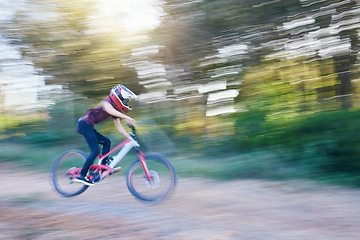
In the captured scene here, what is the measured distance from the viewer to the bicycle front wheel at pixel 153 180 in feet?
18.5

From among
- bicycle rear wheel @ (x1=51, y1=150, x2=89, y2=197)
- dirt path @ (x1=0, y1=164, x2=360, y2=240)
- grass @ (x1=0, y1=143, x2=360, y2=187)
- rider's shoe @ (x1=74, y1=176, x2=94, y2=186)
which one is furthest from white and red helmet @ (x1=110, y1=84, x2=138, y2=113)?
grass @ (x1=0, y1=143, x2=360, y2=187)

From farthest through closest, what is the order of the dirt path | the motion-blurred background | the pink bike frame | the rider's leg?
the motion-blurred background
the rider's leg
the pink bike frame
the dirt path

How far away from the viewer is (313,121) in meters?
7.75

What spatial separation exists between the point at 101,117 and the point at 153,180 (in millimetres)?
1322

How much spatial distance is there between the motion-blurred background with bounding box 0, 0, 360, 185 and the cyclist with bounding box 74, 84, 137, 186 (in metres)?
3.50

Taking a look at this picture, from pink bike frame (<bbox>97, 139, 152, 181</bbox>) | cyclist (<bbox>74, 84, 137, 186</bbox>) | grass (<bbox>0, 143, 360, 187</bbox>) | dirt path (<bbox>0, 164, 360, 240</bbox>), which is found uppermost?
cyclist (<bbox>74, 84, 137, 186</bbox>)

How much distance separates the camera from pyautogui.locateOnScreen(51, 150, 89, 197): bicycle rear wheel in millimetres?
6156

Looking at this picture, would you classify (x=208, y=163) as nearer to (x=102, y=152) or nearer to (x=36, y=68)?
(x=102, y=152)

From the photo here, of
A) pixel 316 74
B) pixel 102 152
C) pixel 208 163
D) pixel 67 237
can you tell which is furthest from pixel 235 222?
pixel 316 74

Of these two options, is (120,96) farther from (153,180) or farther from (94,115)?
(153,180)

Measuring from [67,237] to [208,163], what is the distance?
555 cm

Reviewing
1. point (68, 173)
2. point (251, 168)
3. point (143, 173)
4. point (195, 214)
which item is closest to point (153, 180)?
point (143, 173)

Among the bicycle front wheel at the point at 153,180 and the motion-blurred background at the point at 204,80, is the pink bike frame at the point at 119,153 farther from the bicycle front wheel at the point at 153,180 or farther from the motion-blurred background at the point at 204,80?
the motion-blurred background at the point at 204,80

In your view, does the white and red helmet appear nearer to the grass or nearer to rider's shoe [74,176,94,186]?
rider's shoe [74,176,94,186]
